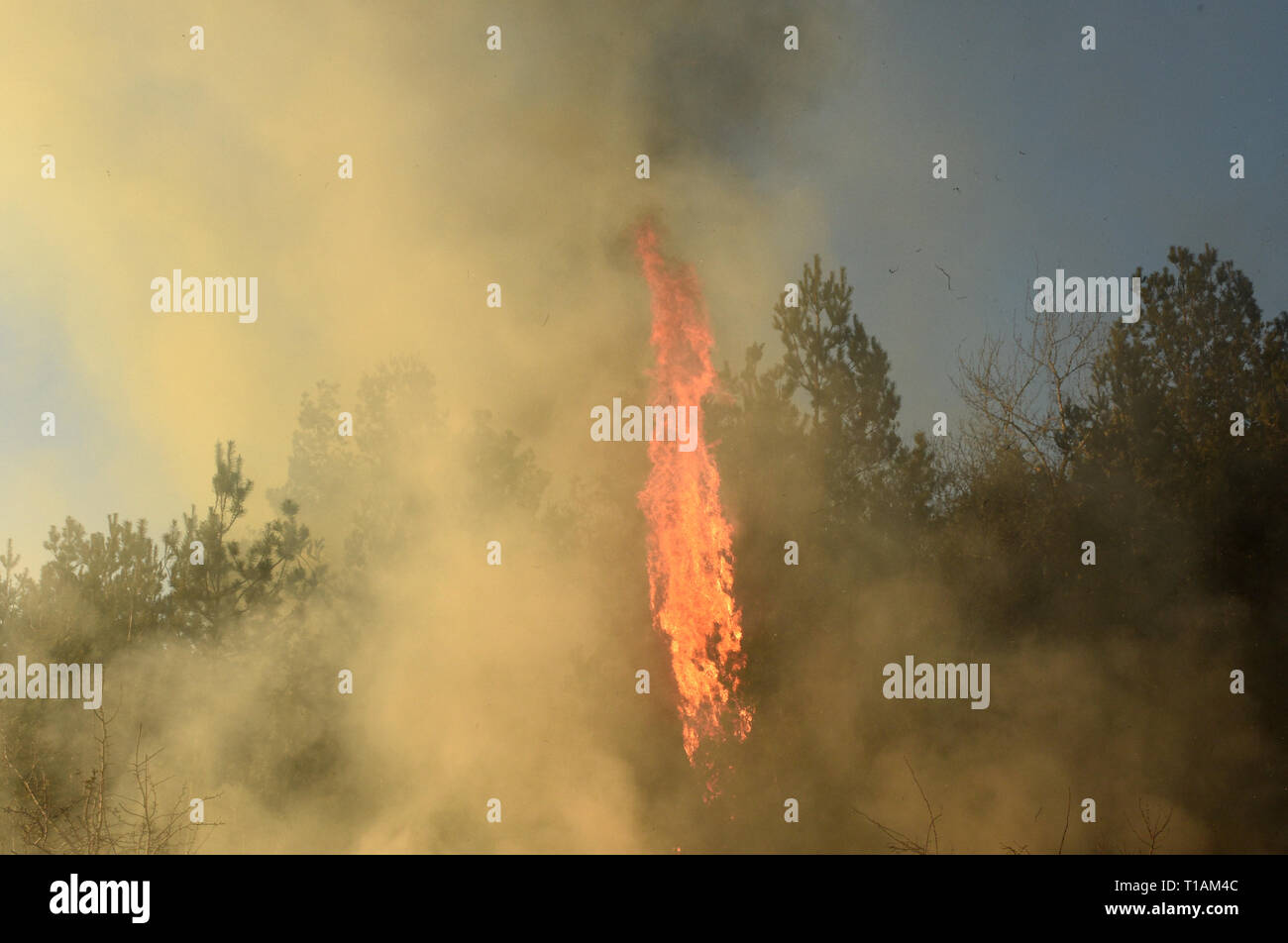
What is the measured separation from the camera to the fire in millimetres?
13547

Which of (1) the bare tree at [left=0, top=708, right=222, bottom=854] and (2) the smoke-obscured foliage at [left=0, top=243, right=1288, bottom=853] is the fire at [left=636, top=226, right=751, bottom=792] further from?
(1) the bare tree at [left=0, top=708, right=222, bottom=854]

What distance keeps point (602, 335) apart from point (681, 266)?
5.33 feet

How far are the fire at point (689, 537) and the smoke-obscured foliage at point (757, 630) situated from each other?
0.34 m

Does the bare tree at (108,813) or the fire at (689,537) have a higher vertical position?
the fire at (689,537)

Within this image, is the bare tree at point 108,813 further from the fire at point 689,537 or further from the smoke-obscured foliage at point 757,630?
the fire at point 689,537

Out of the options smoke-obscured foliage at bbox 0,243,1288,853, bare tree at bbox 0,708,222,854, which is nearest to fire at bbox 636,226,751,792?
smoke-obscured foliage at bbox 0,243,1288,853

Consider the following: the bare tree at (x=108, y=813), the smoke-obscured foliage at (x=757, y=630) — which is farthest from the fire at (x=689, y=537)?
the bare tree at (x=108, y=813)

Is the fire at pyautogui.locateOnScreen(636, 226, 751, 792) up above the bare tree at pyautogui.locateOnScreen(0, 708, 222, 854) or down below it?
above

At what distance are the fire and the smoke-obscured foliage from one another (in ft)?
1.11

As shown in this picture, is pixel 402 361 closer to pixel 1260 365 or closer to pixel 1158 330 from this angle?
pixel 1158 330

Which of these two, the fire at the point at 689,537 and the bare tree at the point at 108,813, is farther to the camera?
the fire at the point at 689,537

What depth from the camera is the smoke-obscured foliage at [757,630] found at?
13.0 meters

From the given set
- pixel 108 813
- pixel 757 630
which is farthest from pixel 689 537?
pixel 108 813

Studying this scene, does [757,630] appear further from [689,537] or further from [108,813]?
[108,813]
